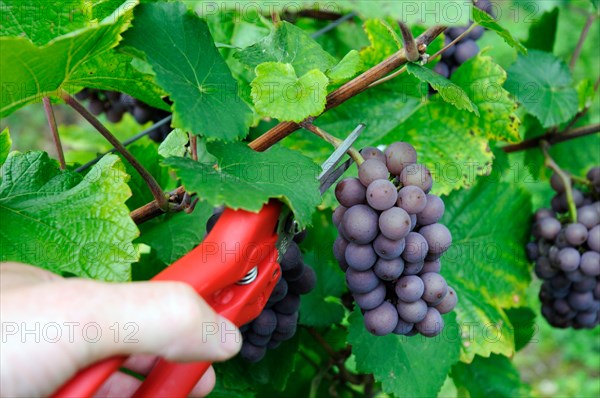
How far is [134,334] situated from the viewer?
1.64 feet

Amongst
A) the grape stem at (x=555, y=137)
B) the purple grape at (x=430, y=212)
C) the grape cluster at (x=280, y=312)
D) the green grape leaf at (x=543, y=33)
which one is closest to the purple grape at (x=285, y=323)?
the grape cluster at (x=280, y=312)

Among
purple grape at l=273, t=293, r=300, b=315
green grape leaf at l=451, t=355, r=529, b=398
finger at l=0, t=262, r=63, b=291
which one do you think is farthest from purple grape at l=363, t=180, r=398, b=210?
green grape leaf at l=451, t=355, r=529, b=398

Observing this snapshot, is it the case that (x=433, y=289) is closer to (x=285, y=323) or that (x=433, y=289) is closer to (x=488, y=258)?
(x=285, y=323)

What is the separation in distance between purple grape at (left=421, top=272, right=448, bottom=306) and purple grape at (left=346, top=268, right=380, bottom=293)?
6 cm

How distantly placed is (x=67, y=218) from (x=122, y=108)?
0.50m

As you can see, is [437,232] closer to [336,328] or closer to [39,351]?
[39,351]

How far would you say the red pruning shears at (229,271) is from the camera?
580 mm

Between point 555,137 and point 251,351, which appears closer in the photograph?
point 251,351

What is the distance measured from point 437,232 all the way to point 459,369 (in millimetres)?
581

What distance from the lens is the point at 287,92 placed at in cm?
68

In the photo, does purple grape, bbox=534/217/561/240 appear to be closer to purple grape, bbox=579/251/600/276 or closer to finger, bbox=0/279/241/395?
purple grape, bbox=579/251/600/276

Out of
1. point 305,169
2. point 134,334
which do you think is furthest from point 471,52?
point 134,334

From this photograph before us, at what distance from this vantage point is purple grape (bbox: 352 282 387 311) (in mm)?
720

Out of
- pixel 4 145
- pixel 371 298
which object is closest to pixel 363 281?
pixel 371 298
